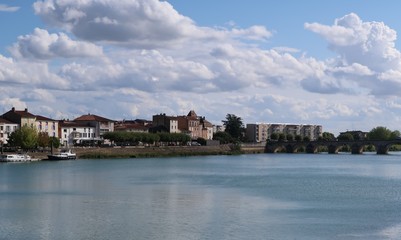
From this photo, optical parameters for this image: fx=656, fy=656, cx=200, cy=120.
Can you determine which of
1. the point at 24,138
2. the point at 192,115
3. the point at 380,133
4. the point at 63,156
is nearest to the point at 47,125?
the point at 24,138

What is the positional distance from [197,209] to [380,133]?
166m

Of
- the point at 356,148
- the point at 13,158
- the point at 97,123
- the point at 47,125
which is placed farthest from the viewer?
the point at 356,148

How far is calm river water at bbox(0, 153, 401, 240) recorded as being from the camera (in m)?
28.0

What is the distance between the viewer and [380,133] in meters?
192

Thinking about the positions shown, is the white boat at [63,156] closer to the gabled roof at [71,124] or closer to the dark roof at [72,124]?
the gabled roof at [71,124]

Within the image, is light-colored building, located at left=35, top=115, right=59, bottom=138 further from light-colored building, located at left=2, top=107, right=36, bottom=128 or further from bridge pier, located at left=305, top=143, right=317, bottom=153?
bridge pier, located at left=305, top=143, right=317, bottom=153

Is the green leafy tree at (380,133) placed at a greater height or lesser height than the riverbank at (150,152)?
greater

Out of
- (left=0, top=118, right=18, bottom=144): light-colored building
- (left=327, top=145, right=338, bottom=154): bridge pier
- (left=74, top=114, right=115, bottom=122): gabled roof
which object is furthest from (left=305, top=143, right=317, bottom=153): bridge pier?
(left=0, top=118, right=18, bottom=144): light-colored building

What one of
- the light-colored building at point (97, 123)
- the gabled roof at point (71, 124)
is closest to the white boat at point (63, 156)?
the gabled roof at point (71, 124)

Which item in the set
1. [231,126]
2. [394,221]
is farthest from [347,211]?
[231,126]

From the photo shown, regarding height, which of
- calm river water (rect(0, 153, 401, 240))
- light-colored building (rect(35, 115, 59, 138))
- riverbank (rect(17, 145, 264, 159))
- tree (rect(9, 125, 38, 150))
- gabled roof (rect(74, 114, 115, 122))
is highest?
gabled roof (rect(74, 114, 115, 122))

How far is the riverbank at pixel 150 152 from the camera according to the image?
329 ft

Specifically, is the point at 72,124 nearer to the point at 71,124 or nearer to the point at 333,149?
the point at 71,124

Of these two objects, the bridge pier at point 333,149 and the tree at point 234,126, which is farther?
the tree at point 234,126
